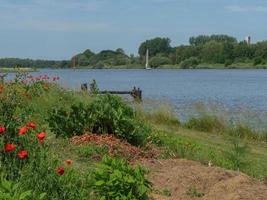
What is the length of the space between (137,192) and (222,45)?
123254 mm

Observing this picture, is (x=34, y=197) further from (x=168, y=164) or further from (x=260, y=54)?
(x=260, y=54)

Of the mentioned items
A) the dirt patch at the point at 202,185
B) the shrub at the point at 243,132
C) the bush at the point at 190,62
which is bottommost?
the bush at the point at 190,62

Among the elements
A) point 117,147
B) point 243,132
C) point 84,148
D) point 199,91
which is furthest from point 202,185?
point 199,91

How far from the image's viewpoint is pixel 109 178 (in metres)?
5.77

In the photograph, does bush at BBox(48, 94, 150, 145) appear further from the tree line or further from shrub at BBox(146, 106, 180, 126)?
the tree line

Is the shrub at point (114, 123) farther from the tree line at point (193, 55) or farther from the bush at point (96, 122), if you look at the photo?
the tree line at point (193, 55)

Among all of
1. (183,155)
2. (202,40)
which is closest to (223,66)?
(202,40)

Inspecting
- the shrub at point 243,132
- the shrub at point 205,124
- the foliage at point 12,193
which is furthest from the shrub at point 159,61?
the foliage at point 12,193

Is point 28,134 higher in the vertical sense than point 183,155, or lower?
higher

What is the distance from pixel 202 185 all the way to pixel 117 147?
2061 millimetres

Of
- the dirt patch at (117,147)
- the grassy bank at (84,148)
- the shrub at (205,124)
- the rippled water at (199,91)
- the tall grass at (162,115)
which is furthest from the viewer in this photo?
the rippled water at (199,91)

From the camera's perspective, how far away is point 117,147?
8828mm

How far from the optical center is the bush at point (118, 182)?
18.7 feet

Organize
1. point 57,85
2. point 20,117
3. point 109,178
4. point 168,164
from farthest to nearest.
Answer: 1. point 57,85
2. point 168,164
3. point 20,117
4. point 109,178
